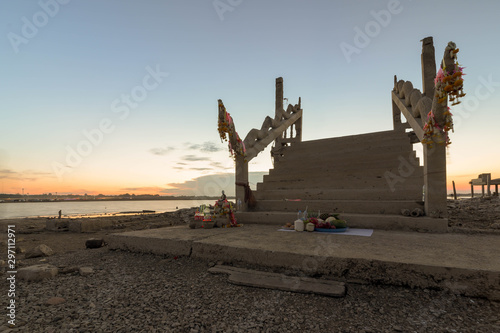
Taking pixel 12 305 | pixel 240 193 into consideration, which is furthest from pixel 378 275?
pixel 240 193

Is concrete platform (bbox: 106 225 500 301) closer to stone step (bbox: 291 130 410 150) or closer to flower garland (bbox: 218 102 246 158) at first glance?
flower garland (bbox: 218 102 246 158)

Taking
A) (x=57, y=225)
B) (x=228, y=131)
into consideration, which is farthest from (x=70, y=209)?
(x=228, y=131)

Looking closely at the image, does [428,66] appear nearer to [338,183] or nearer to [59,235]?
[338,183]

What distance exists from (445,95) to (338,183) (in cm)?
356

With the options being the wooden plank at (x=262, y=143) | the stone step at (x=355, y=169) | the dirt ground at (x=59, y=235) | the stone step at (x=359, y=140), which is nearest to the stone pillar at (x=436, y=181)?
the stone step at (x=355, y=169)

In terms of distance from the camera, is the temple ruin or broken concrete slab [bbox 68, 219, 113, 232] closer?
the temple ruin

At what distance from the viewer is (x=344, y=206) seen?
20.4ft

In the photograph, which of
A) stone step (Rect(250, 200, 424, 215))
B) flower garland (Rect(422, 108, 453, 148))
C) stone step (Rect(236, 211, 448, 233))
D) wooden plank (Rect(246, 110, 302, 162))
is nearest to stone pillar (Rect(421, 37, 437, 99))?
flower garland (Rect(422, 108, 453, 148))

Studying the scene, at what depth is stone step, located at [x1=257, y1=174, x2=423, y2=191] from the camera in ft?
21.4

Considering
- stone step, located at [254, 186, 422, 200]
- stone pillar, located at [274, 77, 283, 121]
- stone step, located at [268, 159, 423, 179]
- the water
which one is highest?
stone pillar, located at [274, 77, 283, 121]

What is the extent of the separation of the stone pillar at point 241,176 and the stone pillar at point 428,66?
5256mm

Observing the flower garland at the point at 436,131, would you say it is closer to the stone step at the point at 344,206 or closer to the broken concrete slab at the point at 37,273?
the stone step at the point at 344,206

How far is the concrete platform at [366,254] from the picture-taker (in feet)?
8.74

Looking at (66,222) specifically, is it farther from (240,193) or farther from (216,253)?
(216,253)
